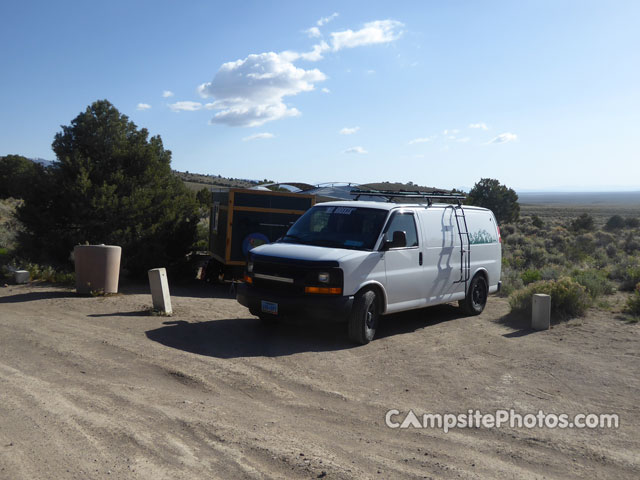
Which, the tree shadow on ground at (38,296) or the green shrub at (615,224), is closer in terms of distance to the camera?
the tree shadow on ground at (38,296)

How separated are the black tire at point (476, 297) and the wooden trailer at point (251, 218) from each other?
4357mm

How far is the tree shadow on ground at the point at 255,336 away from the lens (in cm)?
759

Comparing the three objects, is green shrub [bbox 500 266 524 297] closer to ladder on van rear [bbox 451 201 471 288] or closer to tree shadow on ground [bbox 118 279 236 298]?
ladder on van rear [bbox 451 201 471 288]

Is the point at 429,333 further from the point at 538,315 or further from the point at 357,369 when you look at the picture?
the point at 357,369

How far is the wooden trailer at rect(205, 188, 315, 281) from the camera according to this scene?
520 inches

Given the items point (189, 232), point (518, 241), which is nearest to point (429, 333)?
point (189, 232)

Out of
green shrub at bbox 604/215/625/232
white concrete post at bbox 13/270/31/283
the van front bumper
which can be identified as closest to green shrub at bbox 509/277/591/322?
the van front bumper

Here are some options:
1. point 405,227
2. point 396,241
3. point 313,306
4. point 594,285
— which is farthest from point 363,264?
point 594,285

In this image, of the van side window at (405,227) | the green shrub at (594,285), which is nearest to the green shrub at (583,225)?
the green shrub at (594,285)

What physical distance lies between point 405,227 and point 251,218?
5225 millimetres

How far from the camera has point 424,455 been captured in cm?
449

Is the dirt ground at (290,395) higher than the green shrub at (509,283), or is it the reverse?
the green shrub at (509,283)

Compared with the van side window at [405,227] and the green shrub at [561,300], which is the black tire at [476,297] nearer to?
the green shrub at [561,300]

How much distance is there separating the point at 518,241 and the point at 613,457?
25.6m
